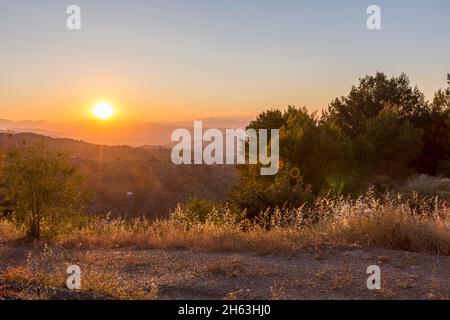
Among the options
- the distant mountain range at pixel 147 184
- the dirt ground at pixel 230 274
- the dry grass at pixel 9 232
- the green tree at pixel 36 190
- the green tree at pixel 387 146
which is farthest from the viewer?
the distant mountain range at pixel 147 184

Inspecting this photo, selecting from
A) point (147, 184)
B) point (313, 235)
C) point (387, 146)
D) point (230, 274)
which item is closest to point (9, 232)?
point (230, 274)

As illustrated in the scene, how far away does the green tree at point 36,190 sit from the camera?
10773 millimetres

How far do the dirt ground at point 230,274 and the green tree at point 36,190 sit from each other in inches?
54.6

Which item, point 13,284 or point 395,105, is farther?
point 395,105

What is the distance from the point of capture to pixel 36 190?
427 inches

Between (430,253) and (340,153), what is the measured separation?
1900 centimetres

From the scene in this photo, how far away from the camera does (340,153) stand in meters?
27.2

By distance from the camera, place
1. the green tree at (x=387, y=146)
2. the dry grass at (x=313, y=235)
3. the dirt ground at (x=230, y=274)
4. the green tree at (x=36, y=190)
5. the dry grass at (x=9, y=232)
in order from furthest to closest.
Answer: the green tree at (x=387, y=146)
the green tree at (x=36, y=190)
the dry grass at (x=9, y=232)
the dry grass at (x=313, y=235)
the dirt ground at (x=230, y=274)

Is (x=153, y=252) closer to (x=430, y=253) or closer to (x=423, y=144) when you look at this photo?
(x=430, y=253)

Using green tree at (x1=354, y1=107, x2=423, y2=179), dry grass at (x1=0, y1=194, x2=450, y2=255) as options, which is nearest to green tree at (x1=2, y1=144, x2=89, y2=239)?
dry grass at (x1=0, y1=194, x2=450, y2=255)

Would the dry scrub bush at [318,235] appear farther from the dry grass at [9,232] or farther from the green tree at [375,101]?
the green tree at [375,101]

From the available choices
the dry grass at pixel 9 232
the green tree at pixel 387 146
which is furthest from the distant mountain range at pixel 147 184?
the dry grass at pixel 9 232

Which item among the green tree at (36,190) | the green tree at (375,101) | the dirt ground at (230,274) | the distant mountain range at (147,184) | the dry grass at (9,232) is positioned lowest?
the distant mountain range at (147,184)
